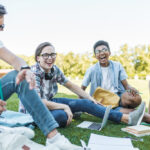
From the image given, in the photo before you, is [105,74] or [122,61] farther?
[122,61]

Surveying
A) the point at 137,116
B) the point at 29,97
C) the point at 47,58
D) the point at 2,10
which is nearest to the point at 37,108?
the point at 29,97

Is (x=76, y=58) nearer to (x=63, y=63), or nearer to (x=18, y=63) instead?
(x=63, y=63)

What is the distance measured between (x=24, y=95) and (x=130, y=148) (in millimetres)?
1109

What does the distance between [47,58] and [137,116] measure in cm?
154

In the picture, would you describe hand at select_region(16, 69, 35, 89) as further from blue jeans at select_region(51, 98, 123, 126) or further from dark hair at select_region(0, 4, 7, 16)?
blue jeans at select_region(51, 98, 123, 126)

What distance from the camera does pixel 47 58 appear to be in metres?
2.93

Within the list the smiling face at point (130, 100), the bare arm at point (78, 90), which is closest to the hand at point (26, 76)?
the bare arm at point (78, 90)

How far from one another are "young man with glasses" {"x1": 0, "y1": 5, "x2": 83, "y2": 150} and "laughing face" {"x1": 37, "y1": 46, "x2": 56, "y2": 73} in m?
0.99

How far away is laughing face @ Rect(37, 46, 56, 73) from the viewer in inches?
115

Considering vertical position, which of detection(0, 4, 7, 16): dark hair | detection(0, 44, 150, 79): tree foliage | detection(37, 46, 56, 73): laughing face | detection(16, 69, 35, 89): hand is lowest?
detection(0, 44, 150, 79): tree foliage

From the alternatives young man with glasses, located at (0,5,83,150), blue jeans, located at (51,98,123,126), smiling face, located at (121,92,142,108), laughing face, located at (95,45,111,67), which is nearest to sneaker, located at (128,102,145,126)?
blue jeans, located at (51,98,123,126)

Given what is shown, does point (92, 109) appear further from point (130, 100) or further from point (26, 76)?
point (26, 76)

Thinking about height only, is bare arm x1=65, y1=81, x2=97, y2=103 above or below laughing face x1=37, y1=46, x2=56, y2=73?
below

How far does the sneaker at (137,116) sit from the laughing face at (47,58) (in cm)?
136
